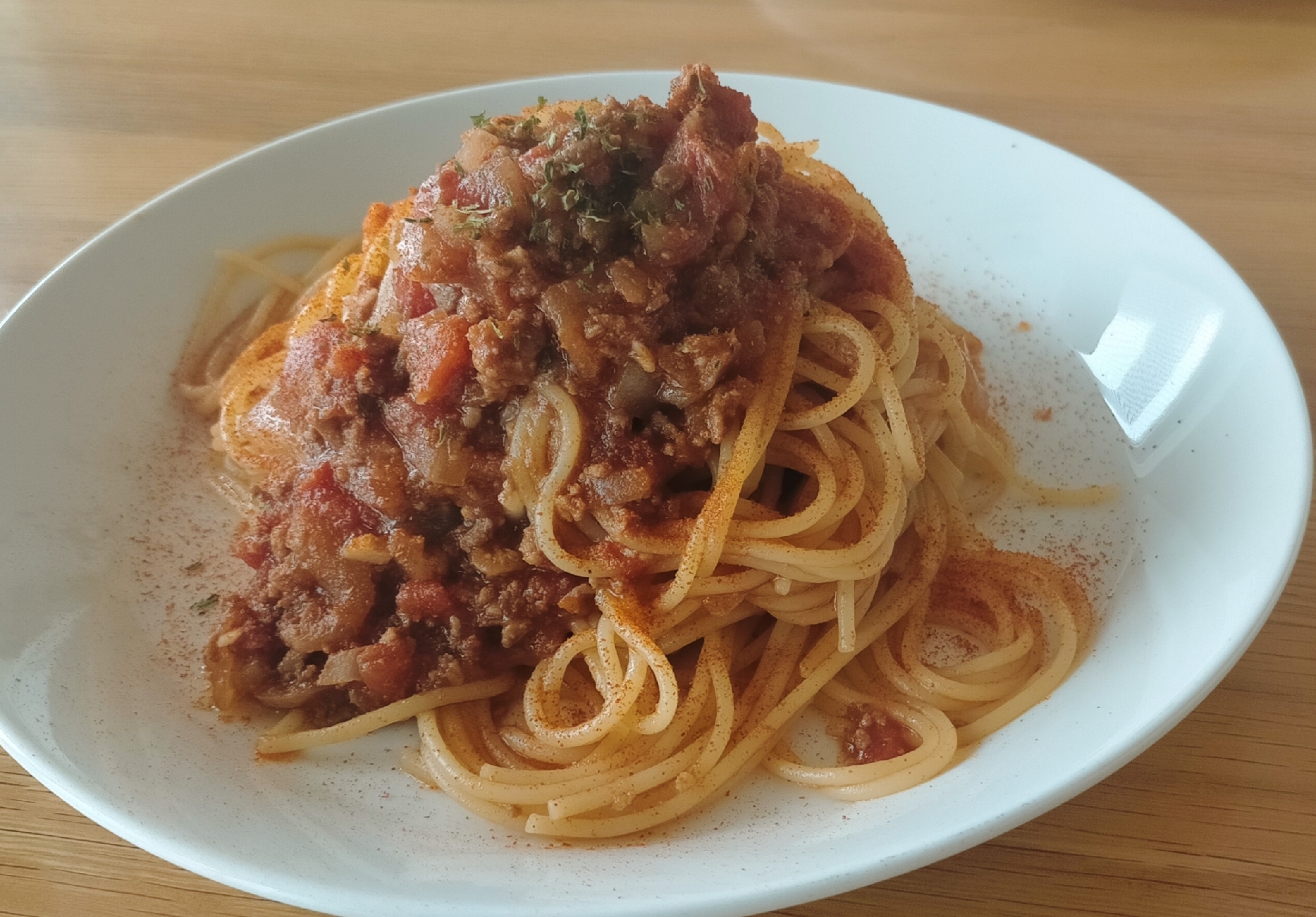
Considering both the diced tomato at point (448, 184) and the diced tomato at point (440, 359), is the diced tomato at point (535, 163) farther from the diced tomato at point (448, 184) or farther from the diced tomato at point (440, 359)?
the diced tomato at point (440, 359)

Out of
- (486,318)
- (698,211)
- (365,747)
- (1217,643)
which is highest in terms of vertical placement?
(698,211)

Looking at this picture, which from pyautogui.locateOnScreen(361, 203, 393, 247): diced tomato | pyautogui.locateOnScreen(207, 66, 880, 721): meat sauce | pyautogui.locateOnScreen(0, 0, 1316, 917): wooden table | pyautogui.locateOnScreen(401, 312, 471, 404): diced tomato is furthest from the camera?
pyautogui.locateOnScreen(361, 203, 393, 247): diced tomato

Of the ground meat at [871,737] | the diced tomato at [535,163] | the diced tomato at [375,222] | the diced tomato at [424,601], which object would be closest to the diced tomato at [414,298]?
the diced tomato at [535,163]

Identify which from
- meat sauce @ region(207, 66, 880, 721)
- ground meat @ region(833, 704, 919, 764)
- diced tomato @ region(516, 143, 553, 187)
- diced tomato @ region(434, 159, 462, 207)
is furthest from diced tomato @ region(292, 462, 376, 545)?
ground meat @ region(833, 704, 919, 764)

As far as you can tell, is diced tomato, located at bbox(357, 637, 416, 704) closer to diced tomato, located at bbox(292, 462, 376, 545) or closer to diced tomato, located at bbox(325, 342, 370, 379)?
diced tomato, located at bbox(292, 462, 376, 545)

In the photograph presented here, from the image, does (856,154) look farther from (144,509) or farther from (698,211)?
(144,509)

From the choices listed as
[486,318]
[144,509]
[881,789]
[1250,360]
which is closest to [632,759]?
[881,789]

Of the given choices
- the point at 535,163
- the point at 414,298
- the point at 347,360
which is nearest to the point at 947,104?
the point at 535,163

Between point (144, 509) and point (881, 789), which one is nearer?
point (881, 789)
